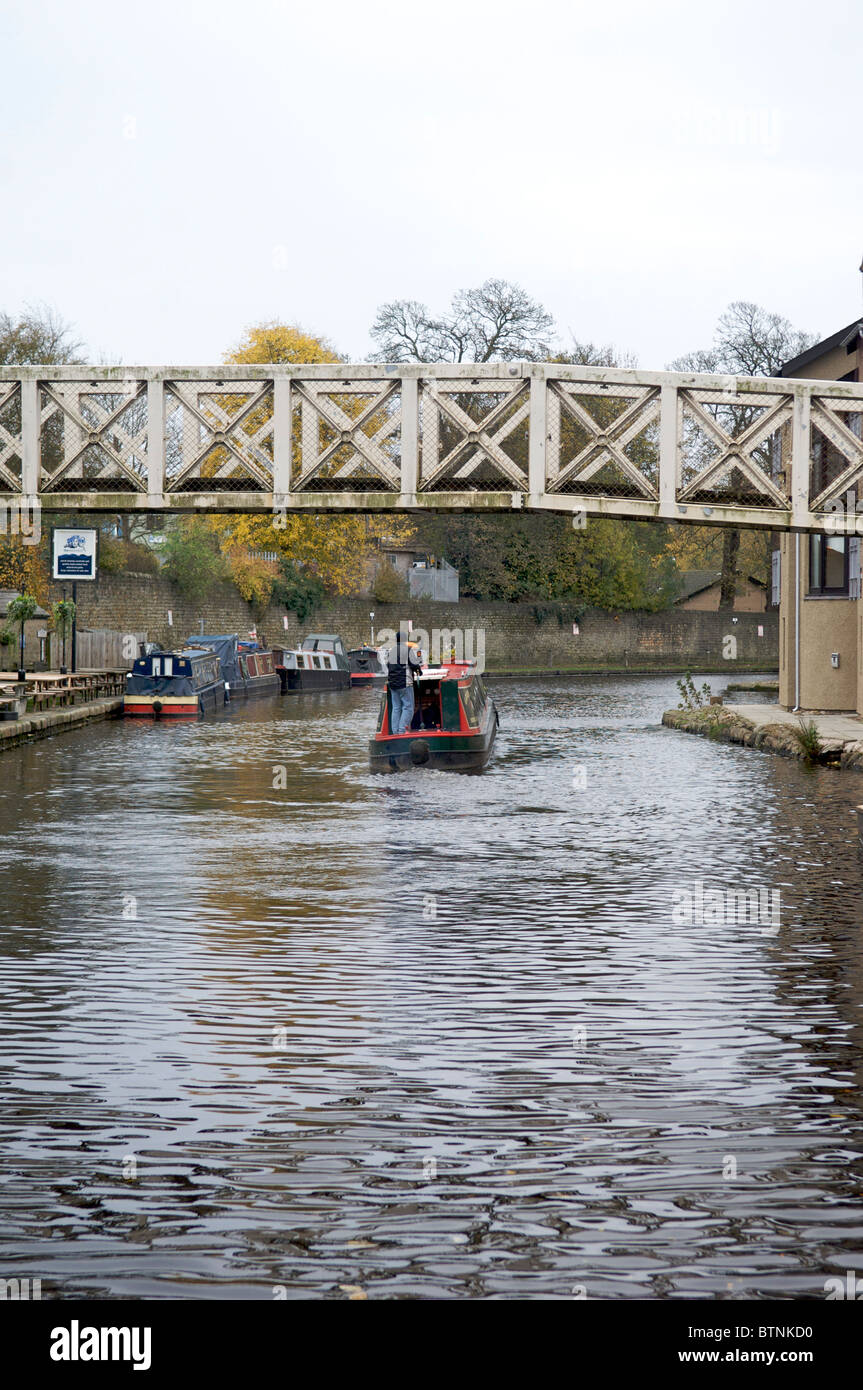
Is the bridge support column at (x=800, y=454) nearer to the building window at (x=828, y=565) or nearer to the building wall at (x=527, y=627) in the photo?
the building window at (x=828, y=565)

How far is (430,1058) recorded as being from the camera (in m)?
6.96

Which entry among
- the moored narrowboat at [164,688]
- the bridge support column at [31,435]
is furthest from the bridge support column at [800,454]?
the moored narrowboat at [164,688]

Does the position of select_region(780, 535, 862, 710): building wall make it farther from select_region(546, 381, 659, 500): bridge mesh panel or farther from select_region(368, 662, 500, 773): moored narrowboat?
select_region(546, 381, 659, 500): bridge mesh panel

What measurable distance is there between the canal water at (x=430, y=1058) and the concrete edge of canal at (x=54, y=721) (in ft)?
34.9

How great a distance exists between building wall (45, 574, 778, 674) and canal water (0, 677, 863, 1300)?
39.9 metres

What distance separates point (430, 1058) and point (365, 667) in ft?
149

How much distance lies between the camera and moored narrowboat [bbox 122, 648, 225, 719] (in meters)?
34.6

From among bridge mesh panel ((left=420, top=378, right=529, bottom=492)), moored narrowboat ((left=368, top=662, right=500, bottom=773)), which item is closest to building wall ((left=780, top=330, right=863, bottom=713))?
moored narrowboat ((left=368, top=662, right=500, bottom=773))

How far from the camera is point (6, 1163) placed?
5.57m

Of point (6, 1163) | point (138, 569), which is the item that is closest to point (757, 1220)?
point (6, 1163)

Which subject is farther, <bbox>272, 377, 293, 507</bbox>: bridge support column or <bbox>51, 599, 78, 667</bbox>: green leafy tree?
<bbox>51, 599, 78, 667</bbox>: green leafy tree

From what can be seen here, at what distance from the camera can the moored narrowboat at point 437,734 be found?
22.0 m

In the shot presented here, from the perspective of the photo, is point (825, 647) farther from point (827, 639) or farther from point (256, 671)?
point (256, 671)
